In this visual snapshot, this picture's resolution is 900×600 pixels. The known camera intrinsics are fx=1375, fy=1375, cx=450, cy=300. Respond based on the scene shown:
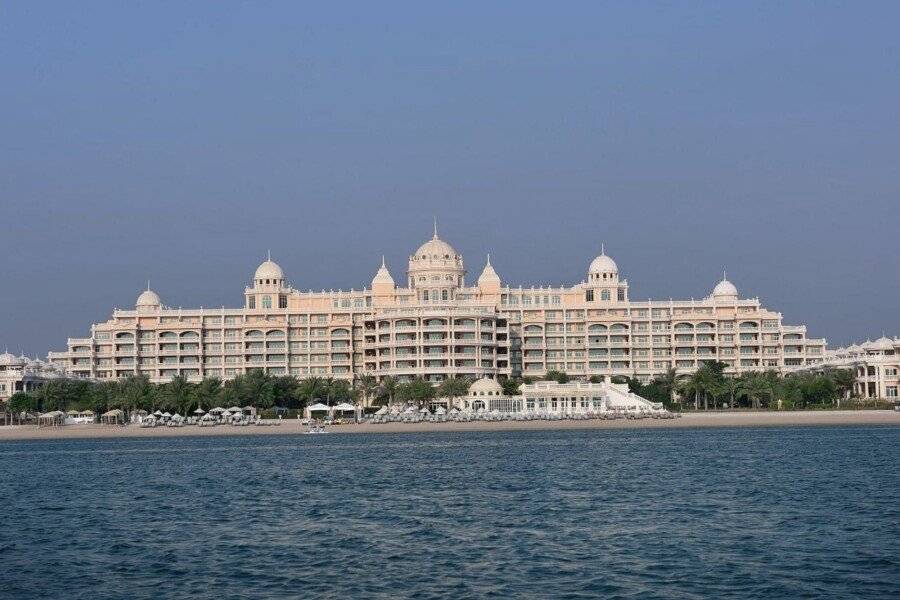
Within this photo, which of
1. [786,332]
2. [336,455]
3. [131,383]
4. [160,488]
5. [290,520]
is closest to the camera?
[290,520]

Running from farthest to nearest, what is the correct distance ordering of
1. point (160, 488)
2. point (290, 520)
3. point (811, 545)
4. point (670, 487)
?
point (160, 488) → point (670, 487) → point (290, 520) → point (811, 545)

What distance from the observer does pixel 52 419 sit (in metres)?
148

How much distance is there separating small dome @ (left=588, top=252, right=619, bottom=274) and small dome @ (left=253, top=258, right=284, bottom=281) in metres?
43.3

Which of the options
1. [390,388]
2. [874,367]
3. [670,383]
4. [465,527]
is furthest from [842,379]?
[465,527]

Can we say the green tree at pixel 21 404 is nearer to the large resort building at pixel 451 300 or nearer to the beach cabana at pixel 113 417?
the beach cabana at pixel 113 417

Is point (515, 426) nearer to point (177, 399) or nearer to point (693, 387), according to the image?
point (693, 387)

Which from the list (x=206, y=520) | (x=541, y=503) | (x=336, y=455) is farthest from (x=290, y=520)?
(x=336, y=455)

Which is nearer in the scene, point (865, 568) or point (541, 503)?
point (865, 568)

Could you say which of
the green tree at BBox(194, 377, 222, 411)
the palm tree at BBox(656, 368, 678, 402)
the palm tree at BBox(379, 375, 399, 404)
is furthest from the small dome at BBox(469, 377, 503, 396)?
the green tree at BBox(194, 377, 222, 411)

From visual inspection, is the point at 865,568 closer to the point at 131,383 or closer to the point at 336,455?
the point at 336,455

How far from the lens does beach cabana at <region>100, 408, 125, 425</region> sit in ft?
480

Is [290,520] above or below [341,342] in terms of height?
below

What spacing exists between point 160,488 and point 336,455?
26393 mm

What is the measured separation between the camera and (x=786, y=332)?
185500 millimetres
